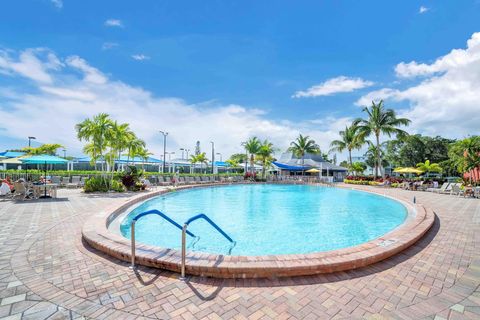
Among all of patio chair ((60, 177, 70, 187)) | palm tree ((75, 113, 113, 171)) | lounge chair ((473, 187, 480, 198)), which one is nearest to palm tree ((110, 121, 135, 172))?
palm tree ((75, 113, 113, 171))

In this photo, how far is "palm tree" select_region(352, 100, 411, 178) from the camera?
85.1 ft

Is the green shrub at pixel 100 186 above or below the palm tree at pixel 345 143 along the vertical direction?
A: below

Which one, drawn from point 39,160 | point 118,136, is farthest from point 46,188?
point 118,136

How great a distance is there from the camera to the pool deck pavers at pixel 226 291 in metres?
2.43

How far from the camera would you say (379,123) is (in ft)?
86.8

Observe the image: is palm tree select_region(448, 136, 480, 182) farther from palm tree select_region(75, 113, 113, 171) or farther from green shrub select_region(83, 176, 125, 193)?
palm tree select_region(75, 113, 113, 171)

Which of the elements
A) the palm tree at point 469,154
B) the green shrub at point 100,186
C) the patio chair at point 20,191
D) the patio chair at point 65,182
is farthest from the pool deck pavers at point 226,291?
the palm tree at point 469,154

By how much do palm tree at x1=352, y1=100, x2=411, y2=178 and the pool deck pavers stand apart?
1021 inches

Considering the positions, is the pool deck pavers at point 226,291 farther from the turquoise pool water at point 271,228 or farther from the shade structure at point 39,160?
the shade structure at point 39,160

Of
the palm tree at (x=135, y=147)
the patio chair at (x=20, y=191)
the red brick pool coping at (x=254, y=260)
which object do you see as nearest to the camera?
the red brick pool coping at (x=254, y=260)

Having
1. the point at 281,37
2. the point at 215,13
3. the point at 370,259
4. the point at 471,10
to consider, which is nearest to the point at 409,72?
the point at 471,10

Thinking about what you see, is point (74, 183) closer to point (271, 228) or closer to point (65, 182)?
point (65, 182)

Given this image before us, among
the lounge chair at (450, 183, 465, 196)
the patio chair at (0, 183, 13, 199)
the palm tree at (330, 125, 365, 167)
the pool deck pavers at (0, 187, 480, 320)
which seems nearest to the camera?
the pool deck pavers at (0, 187, 480, 320)

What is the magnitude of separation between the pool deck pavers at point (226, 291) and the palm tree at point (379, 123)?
85.1ft
